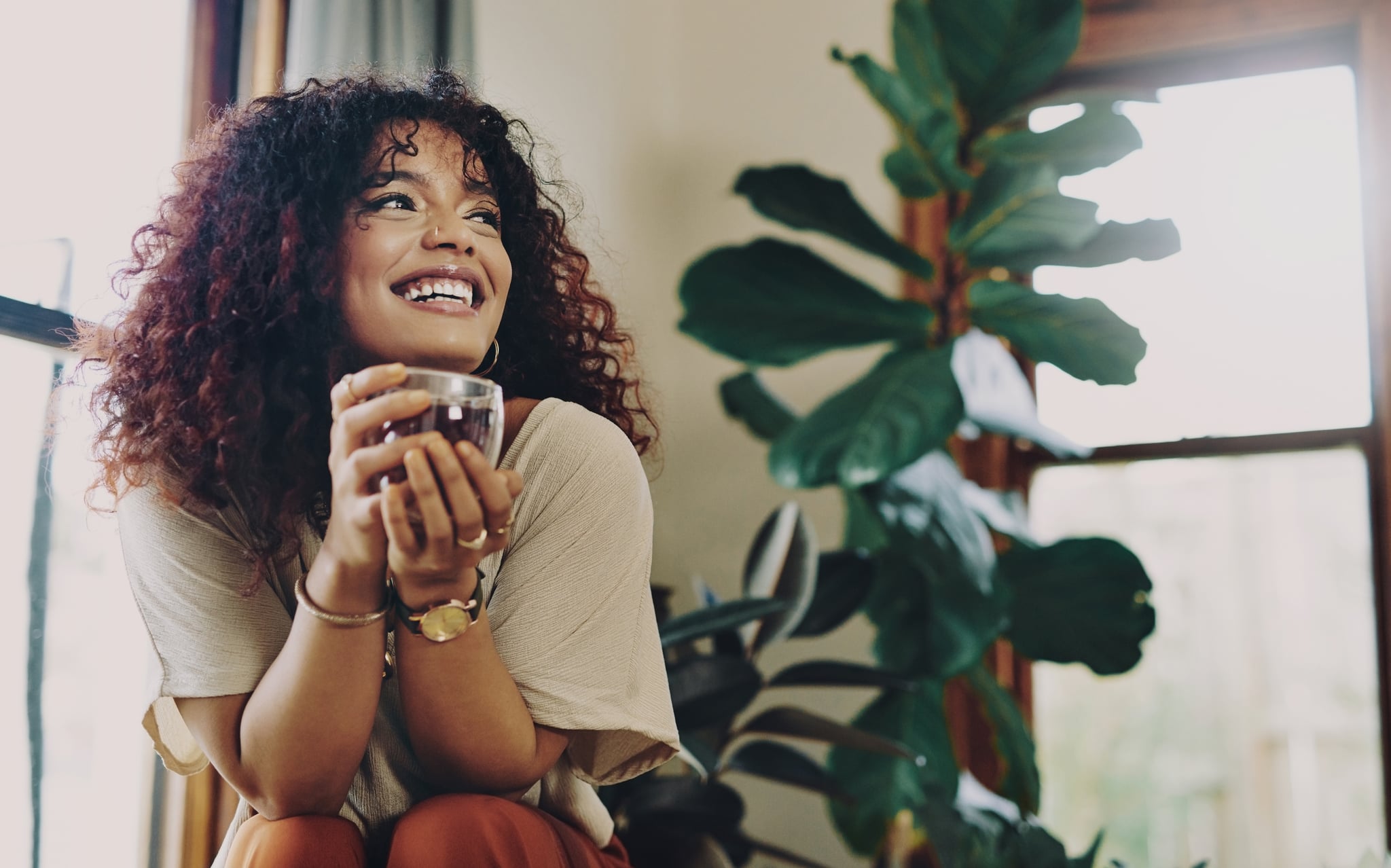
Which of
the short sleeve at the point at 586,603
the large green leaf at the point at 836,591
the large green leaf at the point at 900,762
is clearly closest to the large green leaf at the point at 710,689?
the large green leaf at the point at 836,591

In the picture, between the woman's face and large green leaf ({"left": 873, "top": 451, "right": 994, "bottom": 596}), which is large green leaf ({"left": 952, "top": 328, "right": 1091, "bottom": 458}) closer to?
large green leaf ({"left": 873, "top": 451, "right": 994, "bottom": 596})

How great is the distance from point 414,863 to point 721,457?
6.05ft

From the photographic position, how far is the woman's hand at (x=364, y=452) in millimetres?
520

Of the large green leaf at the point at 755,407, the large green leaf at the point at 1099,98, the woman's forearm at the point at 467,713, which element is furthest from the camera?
the large green leaf at the point at 755,407

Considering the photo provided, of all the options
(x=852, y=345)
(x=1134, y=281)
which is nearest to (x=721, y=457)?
(x=852, y=345)

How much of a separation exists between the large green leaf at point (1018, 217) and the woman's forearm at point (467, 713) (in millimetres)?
1233

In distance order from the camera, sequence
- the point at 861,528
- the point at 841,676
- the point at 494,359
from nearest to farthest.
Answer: the point at 494,359 → the point at 841,676 → the point at 861,528

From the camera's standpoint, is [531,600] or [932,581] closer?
[531,600]

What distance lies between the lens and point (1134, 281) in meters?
2.40

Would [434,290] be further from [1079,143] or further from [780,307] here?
[1079,143]

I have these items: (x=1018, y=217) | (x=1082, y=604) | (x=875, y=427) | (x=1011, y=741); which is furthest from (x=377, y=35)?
(x=1011, y=741)

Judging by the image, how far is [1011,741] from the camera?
1.74 meters

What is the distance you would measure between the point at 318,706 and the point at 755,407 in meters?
1.42

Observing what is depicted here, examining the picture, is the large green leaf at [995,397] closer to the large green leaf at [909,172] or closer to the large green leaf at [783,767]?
the large green leaf at [909,172]
